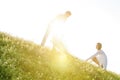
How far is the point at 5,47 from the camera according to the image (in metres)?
18.2

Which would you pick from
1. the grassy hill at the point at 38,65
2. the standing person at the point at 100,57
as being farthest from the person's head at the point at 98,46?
the grassy hill at the point at 38,65

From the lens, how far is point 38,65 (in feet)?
58.8

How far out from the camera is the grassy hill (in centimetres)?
1614

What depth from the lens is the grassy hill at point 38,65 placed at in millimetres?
16141

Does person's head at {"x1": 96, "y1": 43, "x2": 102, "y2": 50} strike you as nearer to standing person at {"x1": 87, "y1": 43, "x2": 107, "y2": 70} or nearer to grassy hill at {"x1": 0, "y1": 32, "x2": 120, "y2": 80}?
standing person at {"x1": 87, "y1": 43, "x2": 107, "y2": 70}

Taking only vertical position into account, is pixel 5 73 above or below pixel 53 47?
above

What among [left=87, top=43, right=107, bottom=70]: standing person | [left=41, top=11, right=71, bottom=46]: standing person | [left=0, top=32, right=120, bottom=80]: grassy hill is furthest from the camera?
[left=87, top=43, right=107, bottom=70]: standing person

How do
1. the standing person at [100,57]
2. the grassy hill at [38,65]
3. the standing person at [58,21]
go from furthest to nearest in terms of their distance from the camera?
1. the standing person at [100,57]
2. the standing person at [58,21]
3. the grassy hill at [38,65]

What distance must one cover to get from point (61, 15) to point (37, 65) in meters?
5.84

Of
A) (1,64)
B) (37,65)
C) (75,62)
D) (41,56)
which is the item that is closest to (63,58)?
(75,62)

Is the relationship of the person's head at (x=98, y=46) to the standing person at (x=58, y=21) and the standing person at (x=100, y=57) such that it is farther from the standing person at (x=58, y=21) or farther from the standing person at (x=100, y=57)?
the standing person at (x=58, y=21)

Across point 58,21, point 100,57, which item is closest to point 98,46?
point 100,57

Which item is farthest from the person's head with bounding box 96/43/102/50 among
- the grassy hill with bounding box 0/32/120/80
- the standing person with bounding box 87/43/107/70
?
the grassy hill with bounding box 0/32/120/80

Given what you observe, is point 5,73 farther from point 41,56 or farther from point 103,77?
point 103,77
